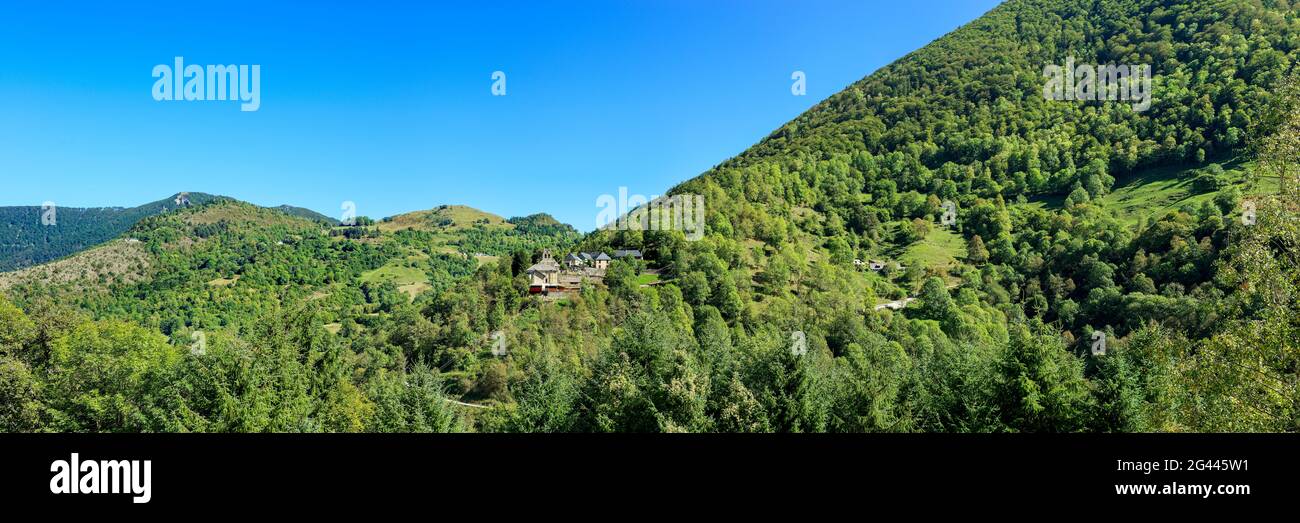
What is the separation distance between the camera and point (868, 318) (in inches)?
3526

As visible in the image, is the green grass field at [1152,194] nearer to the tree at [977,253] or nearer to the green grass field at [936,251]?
the tree at [977,253]

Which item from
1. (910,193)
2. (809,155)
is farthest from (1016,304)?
(809,155)

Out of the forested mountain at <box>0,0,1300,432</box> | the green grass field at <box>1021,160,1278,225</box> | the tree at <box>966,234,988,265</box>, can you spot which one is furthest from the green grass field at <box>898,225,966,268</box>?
the green grass field at <box>1021,160,1278,225</box>

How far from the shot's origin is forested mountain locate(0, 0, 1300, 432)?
79.3 feet
